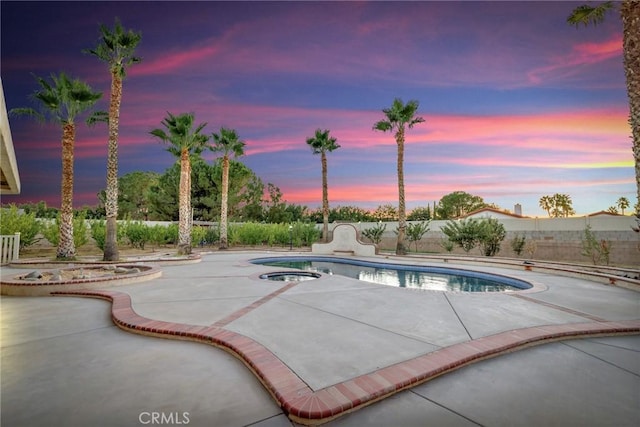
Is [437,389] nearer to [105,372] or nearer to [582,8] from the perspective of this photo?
[105,372]

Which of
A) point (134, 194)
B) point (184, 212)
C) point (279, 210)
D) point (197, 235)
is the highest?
point (134, 194)

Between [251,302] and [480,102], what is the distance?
17374 millimetres

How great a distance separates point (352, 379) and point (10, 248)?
16588 millimetres

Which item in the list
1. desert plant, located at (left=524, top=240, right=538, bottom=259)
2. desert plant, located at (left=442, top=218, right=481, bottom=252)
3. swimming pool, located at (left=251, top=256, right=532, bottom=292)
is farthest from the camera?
desert plant, located at (left=442, top=218, right=481, bottom=252)

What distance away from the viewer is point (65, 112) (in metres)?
12.5

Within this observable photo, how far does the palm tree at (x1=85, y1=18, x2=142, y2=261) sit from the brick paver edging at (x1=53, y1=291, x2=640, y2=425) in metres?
9.78

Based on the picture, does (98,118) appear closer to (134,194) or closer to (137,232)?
(137,232)

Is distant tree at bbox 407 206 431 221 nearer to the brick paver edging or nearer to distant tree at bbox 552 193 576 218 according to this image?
distant tree at bbox 552 193 576 218

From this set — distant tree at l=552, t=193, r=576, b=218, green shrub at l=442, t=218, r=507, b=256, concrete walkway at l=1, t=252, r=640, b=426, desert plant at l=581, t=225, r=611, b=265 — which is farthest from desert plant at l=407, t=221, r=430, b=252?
distant tree at l=552, t=193, r=576, b=218

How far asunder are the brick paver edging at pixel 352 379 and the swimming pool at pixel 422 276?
4.62 metres

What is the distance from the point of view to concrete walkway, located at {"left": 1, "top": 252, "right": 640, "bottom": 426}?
214cm

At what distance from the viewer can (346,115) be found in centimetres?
2130

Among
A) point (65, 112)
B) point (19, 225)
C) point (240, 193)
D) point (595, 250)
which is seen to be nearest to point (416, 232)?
point (595, 250)

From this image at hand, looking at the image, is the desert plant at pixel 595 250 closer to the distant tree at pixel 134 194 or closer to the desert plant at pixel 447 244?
the desert plant at pixel 447 244
